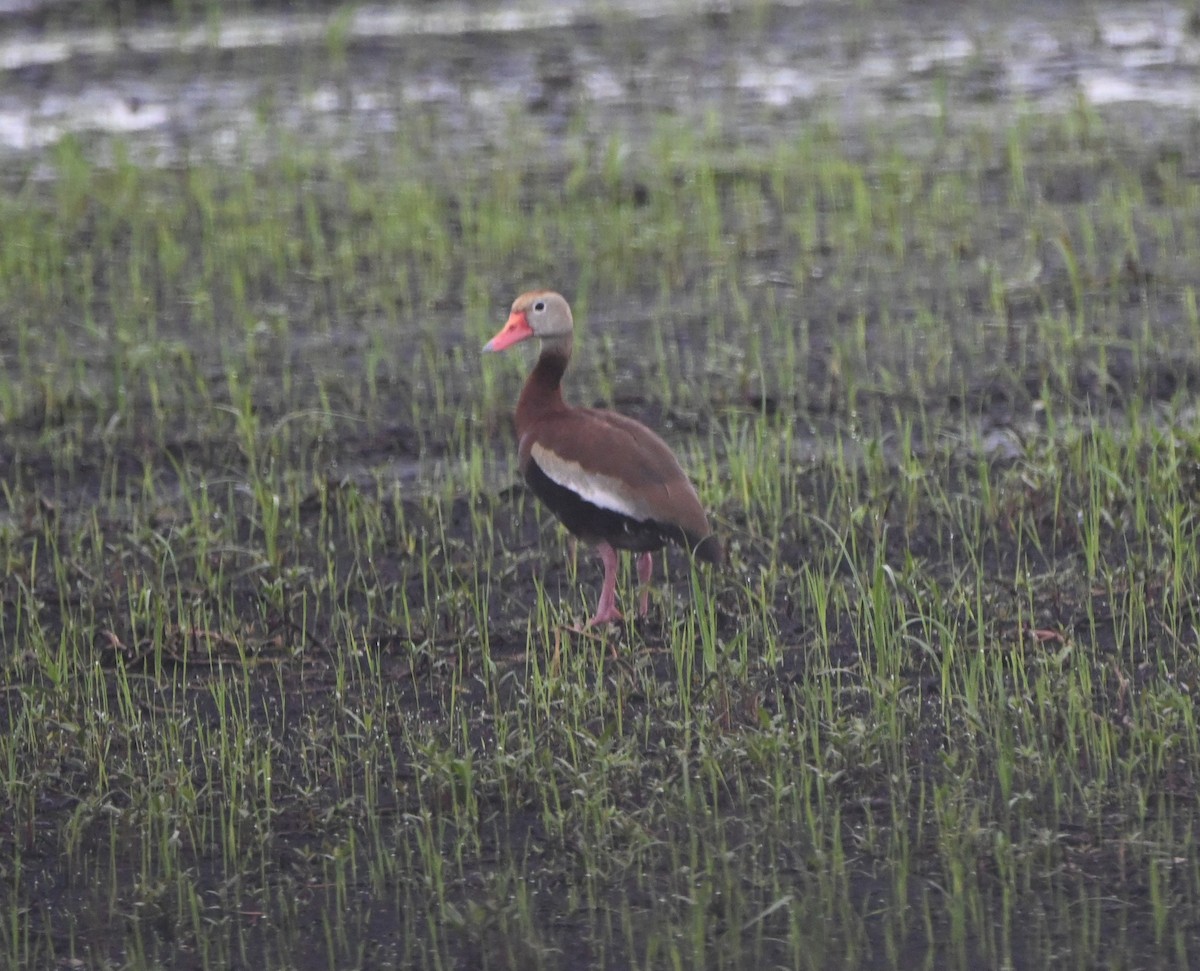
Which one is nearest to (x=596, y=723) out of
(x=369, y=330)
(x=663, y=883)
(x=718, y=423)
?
(x=663, y=883)

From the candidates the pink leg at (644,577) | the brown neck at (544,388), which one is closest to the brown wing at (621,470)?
the brown neck at (544,388)

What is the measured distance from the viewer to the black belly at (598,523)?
550 cm

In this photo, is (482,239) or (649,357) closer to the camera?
(649,357)

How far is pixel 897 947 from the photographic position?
408cm

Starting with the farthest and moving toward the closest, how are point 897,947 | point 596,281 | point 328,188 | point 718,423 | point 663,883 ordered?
point 328,188 < point 596,281 < point 718,423 < point 663,883 < point 897,947

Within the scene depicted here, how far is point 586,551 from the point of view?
636cm

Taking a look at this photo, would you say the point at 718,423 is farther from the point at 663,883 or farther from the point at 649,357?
the point at 663,883

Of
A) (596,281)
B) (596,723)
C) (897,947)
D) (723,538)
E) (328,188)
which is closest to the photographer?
(897,947)

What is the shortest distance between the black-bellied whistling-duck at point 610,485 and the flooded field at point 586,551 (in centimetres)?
22

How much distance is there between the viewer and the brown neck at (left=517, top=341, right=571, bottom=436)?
5.97 meters

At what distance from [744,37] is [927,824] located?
28.4 ft

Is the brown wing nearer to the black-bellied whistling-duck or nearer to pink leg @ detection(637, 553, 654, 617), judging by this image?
the black-bellied whistling-duck

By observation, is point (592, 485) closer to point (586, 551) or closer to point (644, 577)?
point (644, 577)

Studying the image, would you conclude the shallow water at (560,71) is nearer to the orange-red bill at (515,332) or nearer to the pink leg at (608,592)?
the orange-red bill at (515,332)
